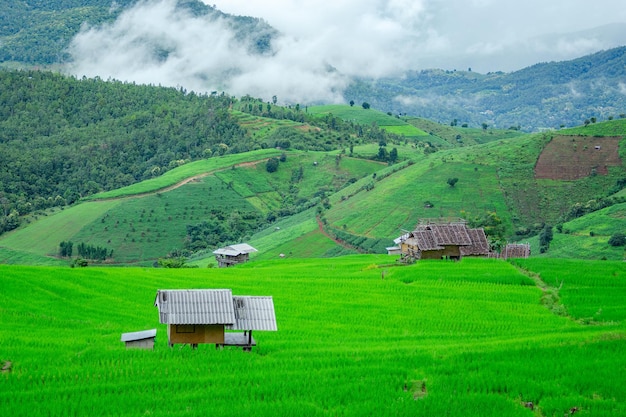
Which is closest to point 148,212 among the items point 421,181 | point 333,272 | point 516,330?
point 421,181

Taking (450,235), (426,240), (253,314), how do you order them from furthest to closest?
1. (426,240)
2. (450,235)
3. (253,314)

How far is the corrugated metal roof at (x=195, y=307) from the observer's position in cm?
3172

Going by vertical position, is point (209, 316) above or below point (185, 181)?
below

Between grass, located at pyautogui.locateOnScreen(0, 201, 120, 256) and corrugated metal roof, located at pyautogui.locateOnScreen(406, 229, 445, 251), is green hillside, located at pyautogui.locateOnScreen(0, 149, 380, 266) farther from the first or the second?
corrugated metal roof, located at pyautogui.locateOnScreen(406, 229, 445, 251)

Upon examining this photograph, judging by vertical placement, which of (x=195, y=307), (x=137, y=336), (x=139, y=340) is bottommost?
(x=139, y=340)

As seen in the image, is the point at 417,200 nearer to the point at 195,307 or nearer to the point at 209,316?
the point at 195,307

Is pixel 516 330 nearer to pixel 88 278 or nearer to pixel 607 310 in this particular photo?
pixel 607 310

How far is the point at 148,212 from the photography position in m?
140

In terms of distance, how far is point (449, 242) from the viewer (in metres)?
69.5

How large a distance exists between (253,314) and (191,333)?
282cm

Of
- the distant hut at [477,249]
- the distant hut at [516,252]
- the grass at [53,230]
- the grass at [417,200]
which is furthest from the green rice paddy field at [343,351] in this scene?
the grass at [53,230]

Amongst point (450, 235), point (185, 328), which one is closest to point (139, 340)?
point (185, 328)

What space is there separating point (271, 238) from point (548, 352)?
92495mm

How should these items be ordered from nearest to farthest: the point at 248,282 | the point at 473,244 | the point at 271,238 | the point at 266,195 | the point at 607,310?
1. the point at 607,310
2. the point at 248,282
3. the point at 473,244
4. the point at 271,238
5. the point at 266,195
